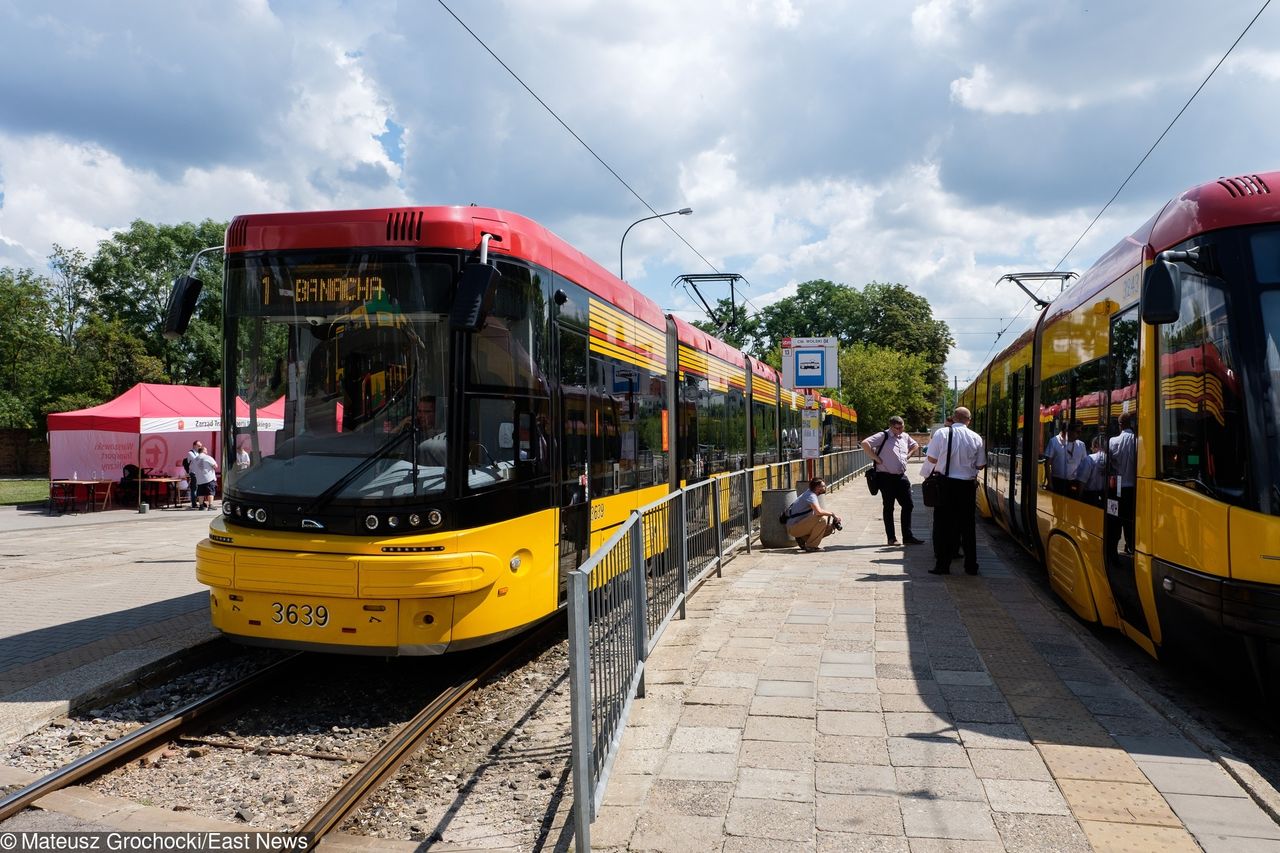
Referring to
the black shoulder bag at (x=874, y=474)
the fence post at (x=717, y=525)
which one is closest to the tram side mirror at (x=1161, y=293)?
the fence post at (x=717, y=525)

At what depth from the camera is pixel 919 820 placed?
3801 millimetres

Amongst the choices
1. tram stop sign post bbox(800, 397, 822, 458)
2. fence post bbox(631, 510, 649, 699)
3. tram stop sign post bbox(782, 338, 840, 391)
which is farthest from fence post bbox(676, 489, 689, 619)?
tram stop sign post bbox(782, 338, 840, 391)

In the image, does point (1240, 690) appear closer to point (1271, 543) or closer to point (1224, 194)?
point (1271, 543)

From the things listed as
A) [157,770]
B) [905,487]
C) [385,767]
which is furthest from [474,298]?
[905,487]

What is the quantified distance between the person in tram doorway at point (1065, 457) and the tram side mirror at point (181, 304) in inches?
259

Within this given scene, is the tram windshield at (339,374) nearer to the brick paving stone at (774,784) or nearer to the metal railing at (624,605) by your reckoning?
the metal railing at (624,605)

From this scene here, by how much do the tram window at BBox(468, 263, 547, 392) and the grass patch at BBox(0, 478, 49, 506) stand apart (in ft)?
81.8

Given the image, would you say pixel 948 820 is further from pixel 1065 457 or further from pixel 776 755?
pixel 1065 457

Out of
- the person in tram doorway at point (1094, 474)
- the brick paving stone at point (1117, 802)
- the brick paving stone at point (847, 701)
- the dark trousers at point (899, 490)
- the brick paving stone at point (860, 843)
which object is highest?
the person in tram doorway at point (1094, 474)

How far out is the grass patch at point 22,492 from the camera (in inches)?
1053

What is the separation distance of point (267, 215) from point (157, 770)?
3539 mm

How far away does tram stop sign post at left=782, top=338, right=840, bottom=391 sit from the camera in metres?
24.4

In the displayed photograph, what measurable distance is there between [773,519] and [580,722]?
30.2 ft

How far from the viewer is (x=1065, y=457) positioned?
25.1ft
